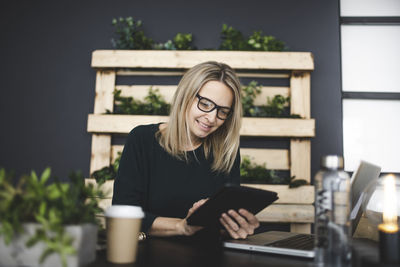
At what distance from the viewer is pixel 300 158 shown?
2.44 metres

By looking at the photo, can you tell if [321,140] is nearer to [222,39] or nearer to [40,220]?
[222,39]

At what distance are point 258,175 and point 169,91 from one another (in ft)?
2.99

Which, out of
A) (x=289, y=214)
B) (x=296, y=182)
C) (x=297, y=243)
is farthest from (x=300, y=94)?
(x=297, y=243)

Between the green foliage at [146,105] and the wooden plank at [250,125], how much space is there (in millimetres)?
73

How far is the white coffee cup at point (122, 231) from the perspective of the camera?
2.51 ft

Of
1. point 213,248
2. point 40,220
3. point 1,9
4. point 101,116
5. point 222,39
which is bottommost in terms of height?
point 213,248

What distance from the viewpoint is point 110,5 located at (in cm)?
277

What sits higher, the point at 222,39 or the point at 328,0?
the point at 328,0

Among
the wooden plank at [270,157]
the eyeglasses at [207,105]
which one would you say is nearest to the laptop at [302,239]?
the eyeglasses at [207,105]

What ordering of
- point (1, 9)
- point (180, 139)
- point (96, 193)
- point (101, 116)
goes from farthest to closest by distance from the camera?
1. point (1, 9)
2. point (101, 116)
3. point (180, 139)
4. point (96, 193)

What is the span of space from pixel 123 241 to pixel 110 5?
2.45m

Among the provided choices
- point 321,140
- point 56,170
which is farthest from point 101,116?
point 321,140

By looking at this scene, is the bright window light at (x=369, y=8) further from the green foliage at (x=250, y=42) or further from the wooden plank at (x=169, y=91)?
the wooden plank at (x=169, y=91)

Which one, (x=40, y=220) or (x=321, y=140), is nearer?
(x=40, y=220)
